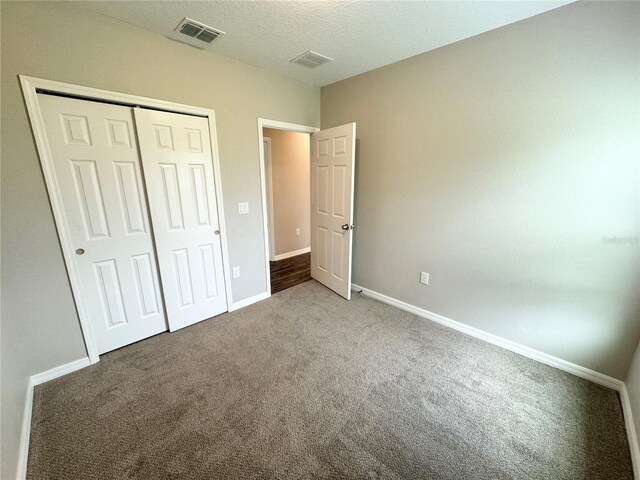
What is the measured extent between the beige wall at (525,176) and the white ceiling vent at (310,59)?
1.79 feet

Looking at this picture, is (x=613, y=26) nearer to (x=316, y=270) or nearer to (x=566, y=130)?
(x=566, y=130)

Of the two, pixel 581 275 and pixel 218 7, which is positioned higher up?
pixel 218 7

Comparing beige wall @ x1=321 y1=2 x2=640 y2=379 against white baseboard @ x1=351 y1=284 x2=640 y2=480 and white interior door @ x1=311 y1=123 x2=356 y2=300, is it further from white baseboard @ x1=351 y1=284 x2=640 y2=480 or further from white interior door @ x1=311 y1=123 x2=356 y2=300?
A: white interior door @ x1=311 y1=123 x2=356 y2=300

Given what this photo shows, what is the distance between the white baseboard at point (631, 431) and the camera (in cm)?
127

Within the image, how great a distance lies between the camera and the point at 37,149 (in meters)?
1.66

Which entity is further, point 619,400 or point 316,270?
point 316,270

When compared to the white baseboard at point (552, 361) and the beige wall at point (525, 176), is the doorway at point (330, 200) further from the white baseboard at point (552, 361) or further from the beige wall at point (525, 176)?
the white baseboard at point (552, 361)

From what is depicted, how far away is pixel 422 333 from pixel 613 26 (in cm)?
248

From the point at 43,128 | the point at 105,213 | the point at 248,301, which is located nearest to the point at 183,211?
the point at 105,213

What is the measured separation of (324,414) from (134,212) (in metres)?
2.11

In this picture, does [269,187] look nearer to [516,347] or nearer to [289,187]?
[289,187]

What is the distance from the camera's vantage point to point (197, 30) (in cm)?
195

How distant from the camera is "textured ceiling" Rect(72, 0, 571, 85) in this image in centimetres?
167

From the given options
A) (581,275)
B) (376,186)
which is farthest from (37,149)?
(581,275)
